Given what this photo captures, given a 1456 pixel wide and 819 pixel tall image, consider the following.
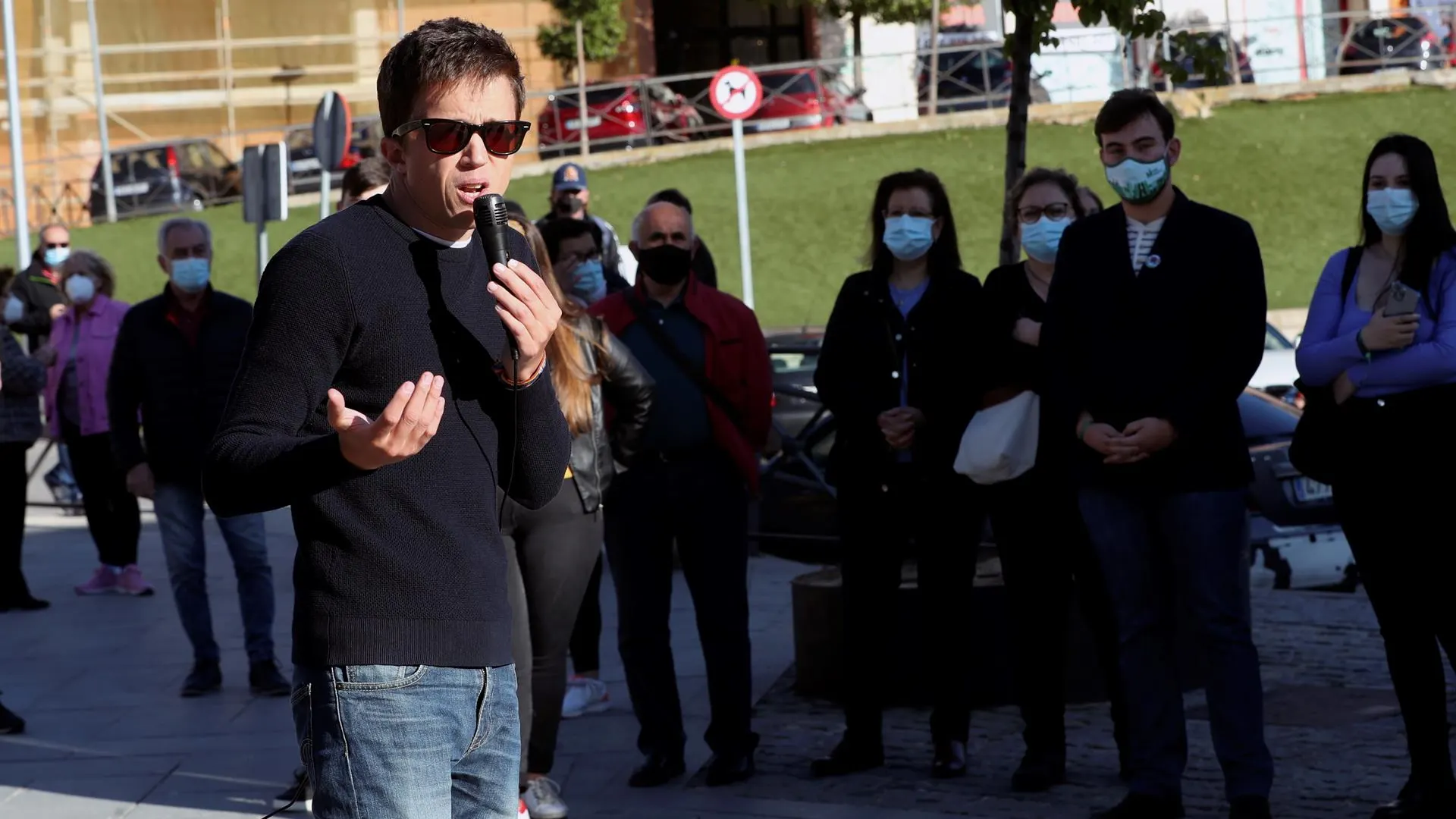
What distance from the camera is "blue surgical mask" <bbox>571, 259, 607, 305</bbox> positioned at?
7.58 m

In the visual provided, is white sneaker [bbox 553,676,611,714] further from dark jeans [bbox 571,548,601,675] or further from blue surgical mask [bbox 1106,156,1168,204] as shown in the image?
blue surgical mask [bbox 1106,156,1168,204]

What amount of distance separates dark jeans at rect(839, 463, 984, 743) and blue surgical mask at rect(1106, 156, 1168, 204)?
1.21 m

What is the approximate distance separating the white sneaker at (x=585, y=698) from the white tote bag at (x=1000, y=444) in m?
2.19

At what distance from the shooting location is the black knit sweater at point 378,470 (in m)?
2.89

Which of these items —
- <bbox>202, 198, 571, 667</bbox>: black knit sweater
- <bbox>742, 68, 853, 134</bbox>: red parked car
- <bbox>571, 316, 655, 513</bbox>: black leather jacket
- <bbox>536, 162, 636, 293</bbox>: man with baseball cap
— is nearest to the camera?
<bbox>202, 198, 571, 667</bbox>: black knit sweater

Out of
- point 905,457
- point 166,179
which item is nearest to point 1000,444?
point 905,457

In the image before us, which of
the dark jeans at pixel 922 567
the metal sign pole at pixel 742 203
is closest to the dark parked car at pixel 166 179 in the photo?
the metal sign pole at pixel 742 203

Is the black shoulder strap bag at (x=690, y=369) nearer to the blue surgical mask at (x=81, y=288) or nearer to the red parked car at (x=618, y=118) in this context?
the blue surgical mask at (x=81, y=288)

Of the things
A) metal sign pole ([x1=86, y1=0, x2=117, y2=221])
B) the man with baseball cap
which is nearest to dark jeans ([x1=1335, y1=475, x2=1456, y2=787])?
the man with baseball cap

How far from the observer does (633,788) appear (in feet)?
21.8

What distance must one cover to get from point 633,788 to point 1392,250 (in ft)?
10.2

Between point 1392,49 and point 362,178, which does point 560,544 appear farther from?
point 1392,49

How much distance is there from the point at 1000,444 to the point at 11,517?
6680mm

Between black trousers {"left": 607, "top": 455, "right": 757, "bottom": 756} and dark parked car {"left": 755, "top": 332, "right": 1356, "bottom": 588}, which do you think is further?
dark parked car {"left": 755, "top": 332, "right": 1356, "bottom": 588}
